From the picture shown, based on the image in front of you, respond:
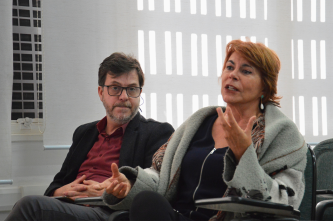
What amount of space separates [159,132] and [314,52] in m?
1.76

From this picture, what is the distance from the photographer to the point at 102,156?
2254 mm

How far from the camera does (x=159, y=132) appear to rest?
2.26 metres

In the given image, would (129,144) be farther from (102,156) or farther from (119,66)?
(119,66)

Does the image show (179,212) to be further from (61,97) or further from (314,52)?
(314,52)

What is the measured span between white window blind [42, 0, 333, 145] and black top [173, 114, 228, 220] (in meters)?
1.08

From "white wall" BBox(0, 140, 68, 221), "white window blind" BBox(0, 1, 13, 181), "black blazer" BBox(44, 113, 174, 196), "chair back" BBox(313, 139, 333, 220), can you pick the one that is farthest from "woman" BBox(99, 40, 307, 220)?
"white window blind" BBox(0, 1, 13, 181)

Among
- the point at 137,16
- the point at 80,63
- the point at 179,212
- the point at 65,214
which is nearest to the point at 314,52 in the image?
the point at 137,16

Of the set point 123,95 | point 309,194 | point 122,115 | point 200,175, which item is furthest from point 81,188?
point 309,194

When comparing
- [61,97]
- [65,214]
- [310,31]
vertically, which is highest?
[310,31]

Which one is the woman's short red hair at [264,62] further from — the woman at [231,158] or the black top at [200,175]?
the black top at [200,175]

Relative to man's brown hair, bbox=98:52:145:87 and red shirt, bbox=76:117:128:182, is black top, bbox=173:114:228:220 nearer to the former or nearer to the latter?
red shirt, bbox=76:117:128:182

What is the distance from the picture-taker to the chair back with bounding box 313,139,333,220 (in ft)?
7.43

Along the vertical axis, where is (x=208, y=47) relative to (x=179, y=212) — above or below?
above

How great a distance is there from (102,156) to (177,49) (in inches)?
44.0
